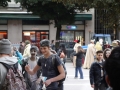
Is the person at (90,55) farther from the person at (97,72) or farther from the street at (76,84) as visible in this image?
the person at (97,72)

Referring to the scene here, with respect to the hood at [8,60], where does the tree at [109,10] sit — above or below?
above

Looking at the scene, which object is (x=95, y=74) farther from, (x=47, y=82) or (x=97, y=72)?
(x=47, y=82)

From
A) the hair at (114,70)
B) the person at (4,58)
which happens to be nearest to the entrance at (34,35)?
the person at (4,58)

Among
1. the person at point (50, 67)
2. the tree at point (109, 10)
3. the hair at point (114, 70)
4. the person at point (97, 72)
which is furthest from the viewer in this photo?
the tree at point (109, 10)

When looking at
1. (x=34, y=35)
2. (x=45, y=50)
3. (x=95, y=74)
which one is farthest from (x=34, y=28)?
(x=45, y=50)

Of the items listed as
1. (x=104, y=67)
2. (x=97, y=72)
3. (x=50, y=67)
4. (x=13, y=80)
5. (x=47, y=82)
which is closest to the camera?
(x=104, y=67)

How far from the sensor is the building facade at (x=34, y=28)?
3941 centimetres

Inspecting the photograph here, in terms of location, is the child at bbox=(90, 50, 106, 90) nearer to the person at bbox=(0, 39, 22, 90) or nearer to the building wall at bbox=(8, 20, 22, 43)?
the person at bbox=(0, 39, 22, 90)

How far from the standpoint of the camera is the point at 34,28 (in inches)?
1577

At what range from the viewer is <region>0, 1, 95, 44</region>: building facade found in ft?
129

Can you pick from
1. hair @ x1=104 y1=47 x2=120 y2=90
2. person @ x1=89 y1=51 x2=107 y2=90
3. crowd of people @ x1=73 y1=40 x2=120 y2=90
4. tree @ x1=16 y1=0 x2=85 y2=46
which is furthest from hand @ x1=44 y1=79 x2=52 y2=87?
tree @ x1=16 y1=0 x2=85 y2=46

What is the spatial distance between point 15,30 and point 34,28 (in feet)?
7.05

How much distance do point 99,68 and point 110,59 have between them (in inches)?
235

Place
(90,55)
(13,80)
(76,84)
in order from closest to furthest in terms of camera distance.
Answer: (13,80)
(76,84)
(90,55)
